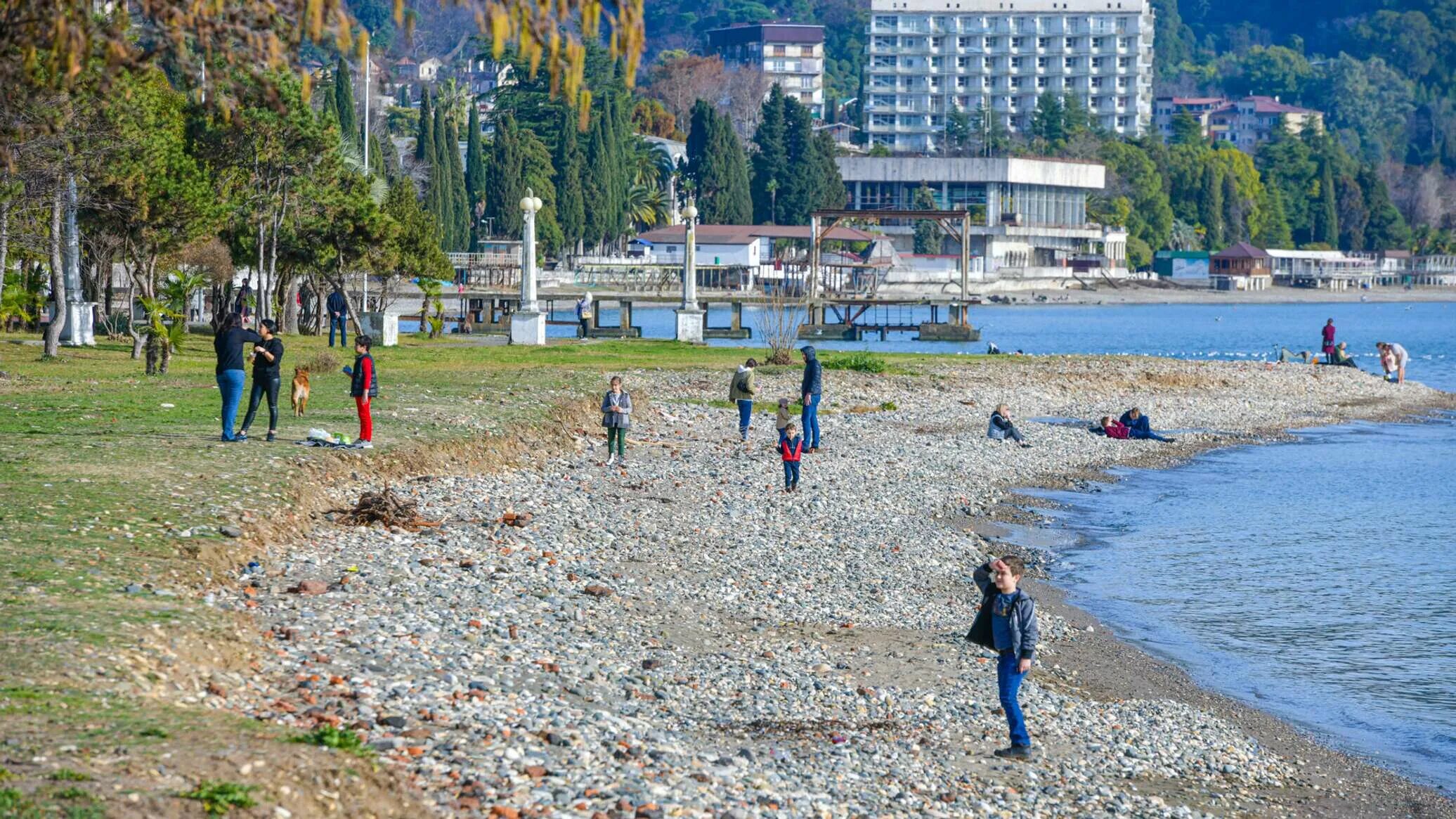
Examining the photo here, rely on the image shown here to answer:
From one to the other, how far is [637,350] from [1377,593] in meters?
32.5

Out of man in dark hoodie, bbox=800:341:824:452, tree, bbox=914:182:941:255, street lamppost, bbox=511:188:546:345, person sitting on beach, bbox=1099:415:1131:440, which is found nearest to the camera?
man in dark hoodie, bbox=800:341:824:452

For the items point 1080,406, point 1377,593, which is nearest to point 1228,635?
point 1377,593

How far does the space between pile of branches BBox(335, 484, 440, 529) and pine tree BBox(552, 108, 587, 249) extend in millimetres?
105320

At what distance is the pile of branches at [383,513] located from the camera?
65.6ft

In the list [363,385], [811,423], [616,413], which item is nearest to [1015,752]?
[363,385]

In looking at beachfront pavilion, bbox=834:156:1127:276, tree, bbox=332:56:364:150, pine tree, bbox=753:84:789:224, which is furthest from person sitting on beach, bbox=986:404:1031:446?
beachfront pavilion, bbox=834:156:1127:276

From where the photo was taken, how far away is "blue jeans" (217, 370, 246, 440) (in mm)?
22859

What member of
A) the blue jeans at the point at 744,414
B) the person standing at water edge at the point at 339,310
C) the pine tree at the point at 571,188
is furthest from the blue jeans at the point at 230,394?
the pine tree at the point at 571,188

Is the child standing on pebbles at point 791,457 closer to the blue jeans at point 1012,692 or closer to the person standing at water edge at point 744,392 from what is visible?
the person standing at water edge at point 744,392

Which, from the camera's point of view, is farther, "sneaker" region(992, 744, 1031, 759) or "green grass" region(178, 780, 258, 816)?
"sneaker" region(992, 744, 1031, 759)

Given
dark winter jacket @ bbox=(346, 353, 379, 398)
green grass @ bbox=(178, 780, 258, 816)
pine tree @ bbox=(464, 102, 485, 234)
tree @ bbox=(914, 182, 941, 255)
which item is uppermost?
pine tree @ bbox=(464, 102, 485, 234)

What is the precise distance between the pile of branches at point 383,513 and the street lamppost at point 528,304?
116 ft

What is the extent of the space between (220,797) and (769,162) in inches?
5652

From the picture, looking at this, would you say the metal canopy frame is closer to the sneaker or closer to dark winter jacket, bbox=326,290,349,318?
dark winter jacket, bbox=326,290,349,318
